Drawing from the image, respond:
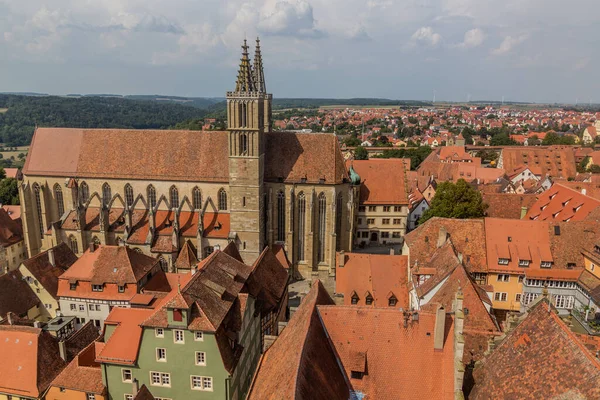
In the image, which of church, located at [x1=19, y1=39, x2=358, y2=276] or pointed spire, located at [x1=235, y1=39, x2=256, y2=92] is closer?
pointed spire, located at [x1=235, y1=39, x2=256, y2=92]

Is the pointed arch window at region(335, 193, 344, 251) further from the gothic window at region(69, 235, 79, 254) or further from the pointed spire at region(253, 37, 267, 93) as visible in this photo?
the gothic window at region(69, 235, 79, 254)

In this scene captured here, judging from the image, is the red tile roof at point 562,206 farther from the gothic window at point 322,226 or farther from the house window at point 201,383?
the house window at point 201,383

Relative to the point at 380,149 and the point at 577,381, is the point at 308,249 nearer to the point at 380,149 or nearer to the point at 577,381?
the point at 577,381

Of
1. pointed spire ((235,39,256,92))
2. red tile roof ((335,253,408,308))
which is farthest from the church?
red tile roof ((335,253,408,308))

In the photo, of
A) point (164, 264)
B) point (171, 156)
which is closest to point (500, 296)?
point (164, 264)

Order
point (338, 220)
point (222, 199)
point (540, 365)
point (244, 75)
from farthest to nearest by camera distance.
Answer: point (338, 220) < point (222, 199) < point (244, 75) < point (540, 365)

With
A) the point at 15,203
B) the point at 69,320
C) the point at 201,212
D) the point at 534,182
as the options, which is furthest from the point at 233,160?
the point at 534,182

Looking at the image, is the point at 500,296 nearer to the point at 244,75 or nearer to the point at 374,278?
the point at 374,278
